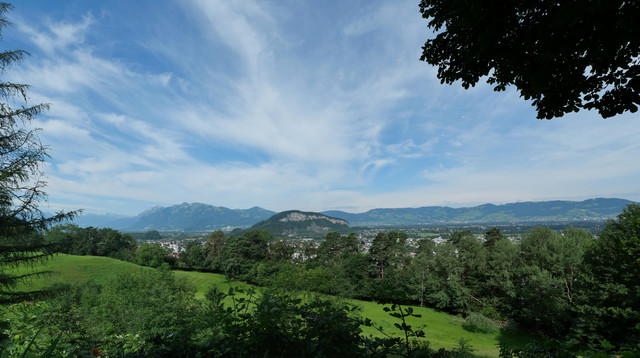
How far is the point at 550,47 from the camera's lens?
112 inches

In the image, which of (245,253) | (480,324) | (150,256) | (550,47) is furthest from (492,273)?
(150,256)

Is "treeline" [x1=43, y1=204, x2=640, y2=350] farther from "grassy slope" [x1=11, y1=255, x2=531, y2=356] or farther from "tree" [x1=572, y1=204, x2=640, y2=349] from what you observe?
"grassy slope" [x1=11, y1=255, x2=531, y2=356]

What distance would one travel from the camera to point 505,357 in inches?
113

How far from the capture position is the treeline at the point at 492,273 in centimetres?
1337

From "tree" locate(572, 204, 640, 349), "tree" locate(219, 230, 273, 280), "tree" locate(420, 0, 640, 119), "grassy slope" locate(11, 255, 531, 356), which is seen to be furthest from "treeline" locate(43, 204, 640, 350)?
"tree" locate(420, 0, 640, 119)

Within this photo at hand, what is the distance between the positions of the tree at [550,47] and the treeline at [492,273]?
3.15m

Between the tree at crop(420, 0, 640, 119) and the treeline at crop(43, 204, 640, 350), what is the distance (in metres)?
3.15

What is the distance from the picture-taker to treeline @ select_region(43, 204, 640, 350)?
13.4 meters

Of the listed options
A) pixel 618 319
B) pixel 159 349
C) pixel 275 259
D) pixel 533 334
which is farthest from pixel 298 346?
pixel 275 259

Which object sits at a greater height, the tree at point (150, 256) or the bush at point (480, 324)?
the tree at point (150, 256)

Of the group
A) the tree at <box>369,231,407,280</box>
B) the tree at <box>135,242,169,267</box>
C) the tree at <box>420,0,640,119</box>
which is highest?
the tree at <box>420,0,640,119</box>

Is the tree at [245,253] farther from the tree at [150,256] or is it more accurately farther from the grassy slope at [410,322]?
the tree at [150,256]

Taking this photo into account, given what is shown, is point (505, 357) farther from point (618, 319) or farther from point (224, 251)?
point (224, 251)

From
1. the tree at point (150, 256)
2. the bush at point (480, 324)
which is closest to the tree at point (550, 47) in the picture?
the bush at point (480, 324)
